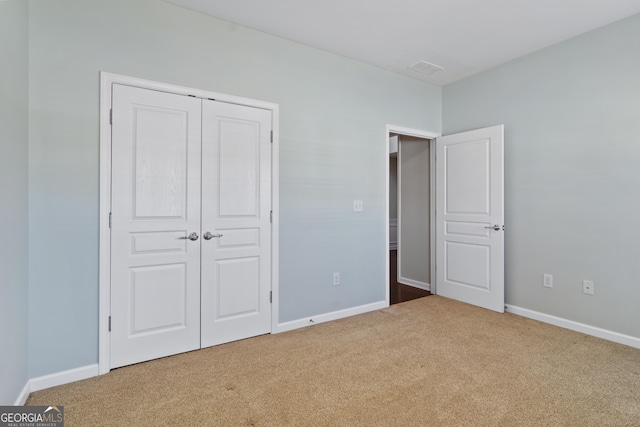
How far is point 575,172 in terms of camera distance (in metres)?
3.03

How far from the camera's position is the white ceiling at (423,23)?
250 centimetres

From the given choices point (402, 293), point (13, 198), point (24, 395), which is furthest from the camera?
point (402, 293)

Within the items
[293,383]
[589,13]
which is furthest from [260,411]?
[589,13]

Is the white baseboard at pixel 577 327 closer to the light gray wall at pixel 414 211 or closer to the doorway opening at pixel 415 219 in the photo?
the doorway opening at pixel 415 219

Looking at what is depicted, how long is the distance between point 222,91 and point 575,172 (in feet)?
11.0

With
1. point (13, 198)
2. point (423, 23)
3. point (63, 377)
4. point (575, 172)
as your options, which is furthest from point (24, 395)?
→ point (575, 172)

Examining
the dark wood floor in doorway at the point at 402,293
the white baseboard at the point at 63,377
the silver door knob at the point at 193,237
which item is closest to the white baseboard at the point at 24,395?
the white baseboard at the point at 63,377

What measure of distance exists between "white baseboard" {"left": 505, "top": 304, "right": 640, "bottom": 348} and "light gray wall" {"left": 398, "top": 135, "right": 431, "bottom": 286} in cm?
123

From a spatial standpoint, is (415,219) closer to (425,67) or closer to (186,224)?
(425,67)

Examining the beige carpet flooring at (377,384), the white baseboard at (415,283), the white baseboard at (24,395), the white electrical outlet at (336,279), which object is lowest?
the beige carpet flooring at (377,384)

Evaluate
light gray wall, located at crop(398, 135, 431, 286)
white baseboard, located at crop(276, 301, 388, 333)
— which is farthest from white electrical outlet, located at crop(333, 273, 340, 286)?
light gray wall, located at crop(398, 135, 431, 286)

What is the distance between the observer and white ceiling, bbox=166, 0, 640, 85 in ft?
8.20

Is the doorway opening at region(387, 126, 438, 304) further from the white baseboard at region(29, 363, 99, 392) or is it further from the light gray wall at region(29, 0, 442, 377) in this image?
the white baseboard at region(29, 363, 99, 392)

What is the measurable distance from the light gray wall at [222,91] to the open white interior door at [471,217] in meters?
0.62
